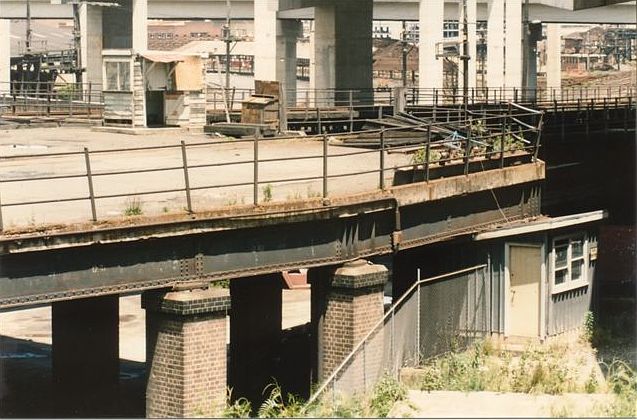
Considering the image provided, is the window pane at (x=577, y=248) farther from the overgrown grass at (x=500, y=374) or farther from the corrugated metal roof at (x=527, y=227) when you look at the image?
the overgrown grass at (x=500, y=374)

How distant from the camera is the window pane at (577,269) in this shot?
92.9 feet

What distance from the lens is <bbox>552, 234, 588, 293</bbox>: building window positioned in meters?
27.5

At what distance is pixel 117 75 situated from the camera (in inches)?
1604

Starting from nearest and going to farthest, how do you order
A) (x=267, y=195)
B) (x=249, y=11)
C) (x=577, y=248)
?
(x=267, y=195)
(x=577, y=248)
(x=249, y=11)

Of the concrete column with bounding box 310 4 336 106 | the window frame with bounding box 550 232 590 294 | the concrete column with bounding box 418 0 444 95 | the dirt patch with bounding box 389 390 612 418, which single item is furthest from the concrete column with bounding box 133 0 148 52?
the dirt patch with bounding box 389 390 612 418

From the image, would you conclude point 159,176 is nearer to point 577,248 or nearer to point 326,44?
point 577,248

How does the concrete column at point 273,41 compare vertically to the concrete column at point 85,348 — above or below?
above

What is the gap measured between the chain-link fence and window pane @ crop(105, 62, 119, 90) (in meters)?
17.8

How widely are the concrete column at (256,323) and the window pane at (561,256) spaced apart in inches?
223

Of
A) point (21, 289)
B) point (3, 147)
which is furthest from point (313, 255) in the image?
point (3, 147)

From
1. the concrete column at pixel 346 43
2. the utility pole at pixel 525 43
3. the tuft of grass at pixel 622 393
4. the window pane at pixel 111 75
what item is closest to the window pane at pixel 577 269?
the tuft of grass at pixel 622 393

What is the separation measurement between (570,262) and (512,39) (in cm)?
6428

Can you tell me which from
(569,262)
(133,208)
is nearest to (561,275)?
(569,262)

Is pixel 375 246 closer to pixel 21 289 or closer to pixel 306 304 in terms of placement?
pixel 21 289
